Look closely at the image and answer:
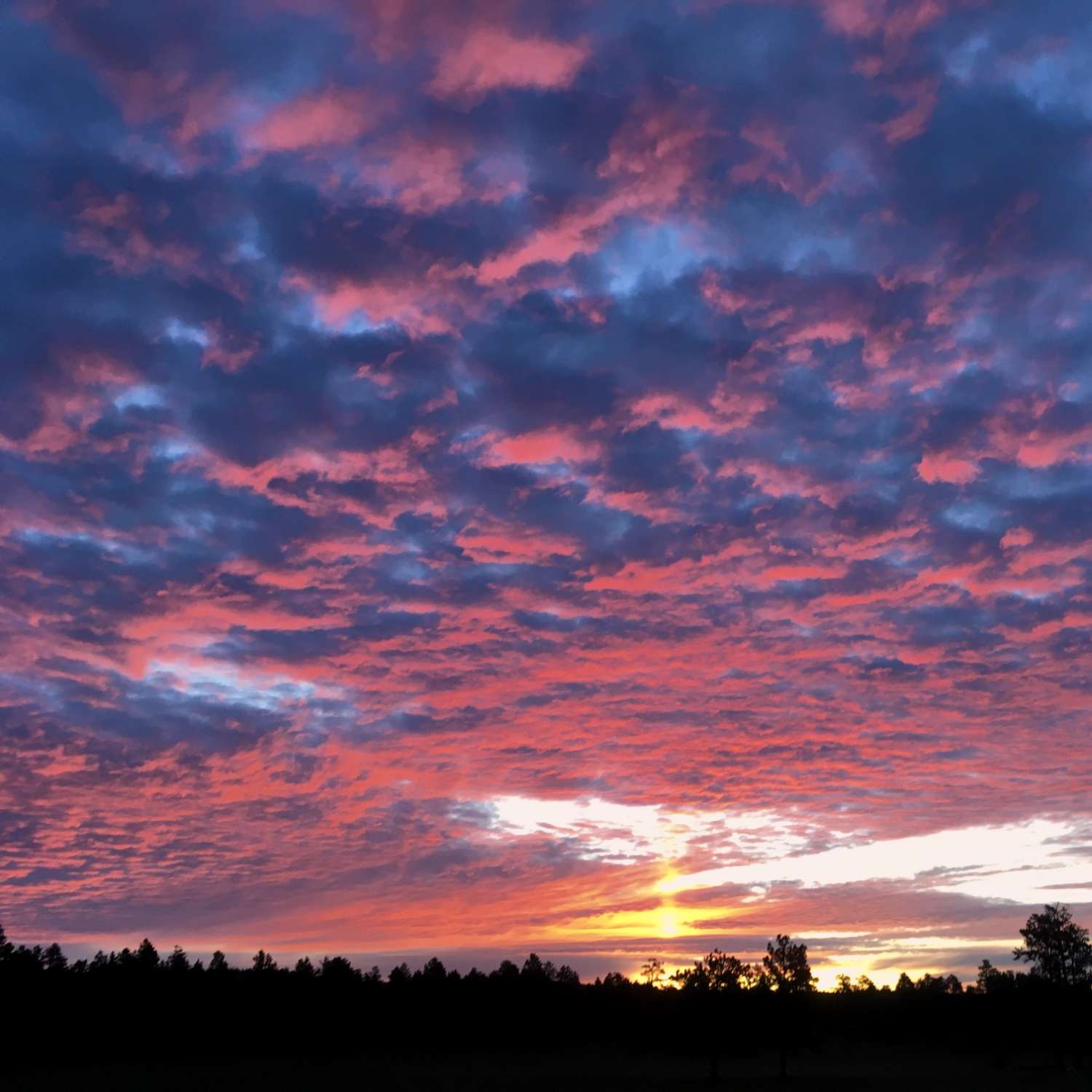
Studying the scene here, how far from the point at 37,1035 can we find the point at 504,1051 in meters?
77.8

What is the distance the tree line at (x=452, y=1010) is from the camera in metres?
139

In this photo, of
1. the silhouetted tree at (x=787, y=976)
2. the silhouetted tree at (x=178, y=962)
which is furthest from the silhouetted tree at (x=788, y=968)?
the silhouetted tree at (x=178, y=962)

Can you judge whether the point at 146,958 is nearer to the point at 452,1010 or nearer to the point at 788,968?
the point at 452,1010

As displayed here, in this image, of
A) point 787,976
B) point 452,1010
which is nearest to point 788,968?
point 787,976

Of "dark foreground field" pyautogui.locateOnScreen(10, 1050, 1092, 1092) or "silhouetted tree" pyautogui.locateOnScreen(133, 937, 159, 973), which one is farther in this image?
"silhouetted tree" pyautogui.locateOnScreen(133, 937, 159, 973)

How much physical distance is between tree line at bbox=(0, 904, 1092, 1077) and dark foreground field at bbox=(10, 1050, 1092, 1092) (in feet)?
15.5

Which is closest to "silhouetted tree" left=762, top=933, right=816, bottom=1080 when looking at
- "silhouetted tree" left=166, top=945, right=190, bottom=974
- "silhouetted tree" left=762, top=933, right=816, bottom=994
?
"silhouetted tree" left=762, top=933, right=816, bottom=994

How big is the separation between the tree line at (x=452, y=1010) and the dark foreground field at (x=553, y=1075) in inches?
187

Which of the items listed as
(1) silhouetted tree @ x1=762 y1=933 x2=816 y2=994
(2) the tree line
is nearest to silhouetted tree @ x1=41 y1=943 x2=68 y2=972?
(2) the tree line

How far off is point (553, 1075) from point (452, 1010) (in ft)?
156

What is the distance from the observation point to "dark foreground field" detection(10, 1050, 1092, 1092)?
117 meters

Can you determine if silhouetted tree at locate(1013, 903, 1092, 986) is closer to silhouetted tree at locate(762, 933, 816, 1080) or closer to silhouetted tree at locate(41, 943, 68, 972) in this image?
silhouetted tree at locate(762, 933, 816, 1080)

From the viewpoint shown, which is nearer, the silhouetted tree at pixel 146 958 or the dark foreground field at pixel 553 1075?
the dark foreground field at pixel 553 1075

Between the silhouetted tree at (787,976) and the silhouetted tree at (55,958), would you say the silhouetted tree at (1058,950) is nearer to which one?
the silhouetted tree at (787,976)
